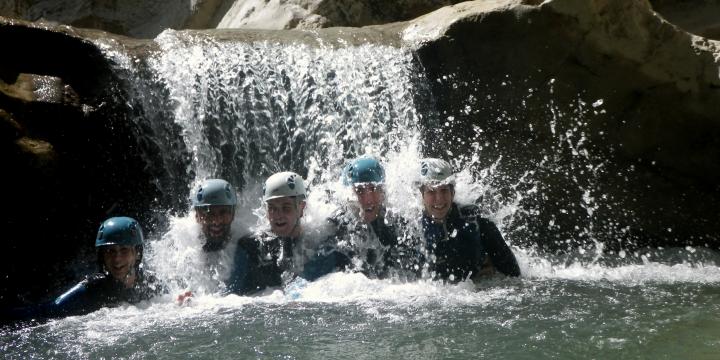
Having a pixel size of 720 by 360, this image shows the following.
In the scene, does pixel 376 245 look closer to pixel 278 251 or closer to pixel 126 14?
pixel 278 251

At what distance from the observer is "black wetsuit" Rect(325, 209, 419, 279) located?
204 inches

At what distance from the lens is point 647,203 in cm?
714

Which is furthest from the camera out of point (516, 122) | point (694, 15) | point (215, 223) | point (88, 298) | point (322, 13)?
point (694, 15)

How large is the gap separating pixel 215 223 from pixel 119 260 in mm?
730

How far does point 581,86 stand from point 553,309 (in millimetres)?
3126

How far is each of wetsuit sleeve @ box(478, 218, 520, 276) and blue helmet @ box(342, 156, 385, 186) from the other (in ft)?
2.57

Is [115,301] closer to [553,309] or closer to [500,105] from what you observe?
[553,309]

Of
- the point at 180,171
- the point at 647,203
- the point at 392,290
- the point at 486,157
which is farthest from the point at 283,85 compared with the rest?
the point at 647,203

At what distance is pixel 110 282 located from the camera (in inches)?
194

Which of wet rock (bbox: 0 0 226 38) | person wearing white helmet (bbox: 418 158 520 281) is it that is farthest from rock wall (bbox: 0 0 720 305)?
wet rock (bbox: 0 0 226 38)

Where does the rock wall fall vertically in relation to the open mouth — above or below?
above

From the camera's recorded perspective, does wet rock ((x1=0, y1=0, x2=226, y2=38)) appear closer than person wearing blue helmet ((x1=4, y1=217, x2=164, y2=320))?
No

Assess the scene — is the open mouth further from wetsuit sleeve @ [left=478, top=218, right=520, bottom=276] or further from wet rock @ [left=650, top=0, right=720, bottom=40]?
wet rock @ [left=650, top=0, right=720, bottom=40]

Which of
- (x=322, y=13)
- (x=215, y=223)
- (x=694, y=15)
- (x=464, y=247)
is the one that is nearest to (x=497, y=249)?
(x=464, y=247)
